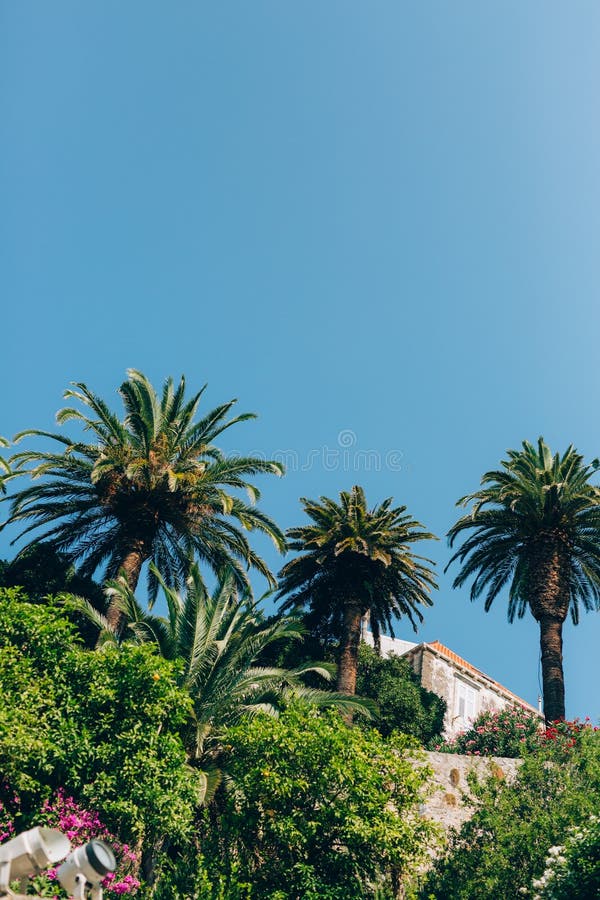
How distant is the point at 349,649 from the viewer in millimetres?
Answer: 27219

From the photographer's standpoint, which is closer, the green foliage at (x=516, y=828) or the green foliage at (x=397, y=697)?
the green foliage at (x=516, y=828)

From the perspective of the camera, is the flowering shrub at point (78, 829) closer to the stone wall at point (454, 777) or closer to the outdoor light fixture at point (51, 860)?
the outdoor light fixture at point (51, 860)

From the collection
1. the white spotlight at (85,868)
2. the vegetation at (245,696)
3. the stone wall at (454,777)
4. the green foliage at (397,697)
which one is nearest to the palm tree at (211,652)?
the vegetation at (245,696)

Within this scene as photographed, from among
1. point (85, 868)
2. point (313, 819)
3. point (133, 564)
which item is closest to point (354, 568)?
point (133, 564)

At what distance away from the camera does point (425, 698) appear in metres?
36.3

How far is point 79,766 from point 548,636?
1785cm

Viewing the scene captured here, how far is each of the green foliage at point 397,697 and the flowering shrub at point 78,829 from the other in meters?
17.7

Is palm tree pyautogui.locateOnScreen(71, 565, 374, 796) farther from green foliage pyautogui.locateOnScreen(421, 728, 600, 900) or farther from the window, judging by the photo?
the window

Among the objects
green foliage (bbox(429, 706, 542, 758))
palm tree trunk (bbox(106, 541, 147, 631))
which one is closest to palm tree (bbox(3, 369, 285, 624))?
palm tree trunk (bbox(106, 541, 147, 631))

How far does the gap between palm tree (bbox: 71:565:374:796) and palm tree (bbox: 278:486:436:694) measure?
22.2 ft

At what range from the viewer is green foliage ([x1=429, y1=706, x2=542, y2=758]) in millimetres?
26203

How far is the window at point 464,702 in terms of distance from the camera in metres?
47.0

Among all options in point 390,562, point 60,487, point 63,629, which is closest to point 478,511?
point 390,562

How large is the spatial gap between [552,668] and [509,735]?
2.63 meters
